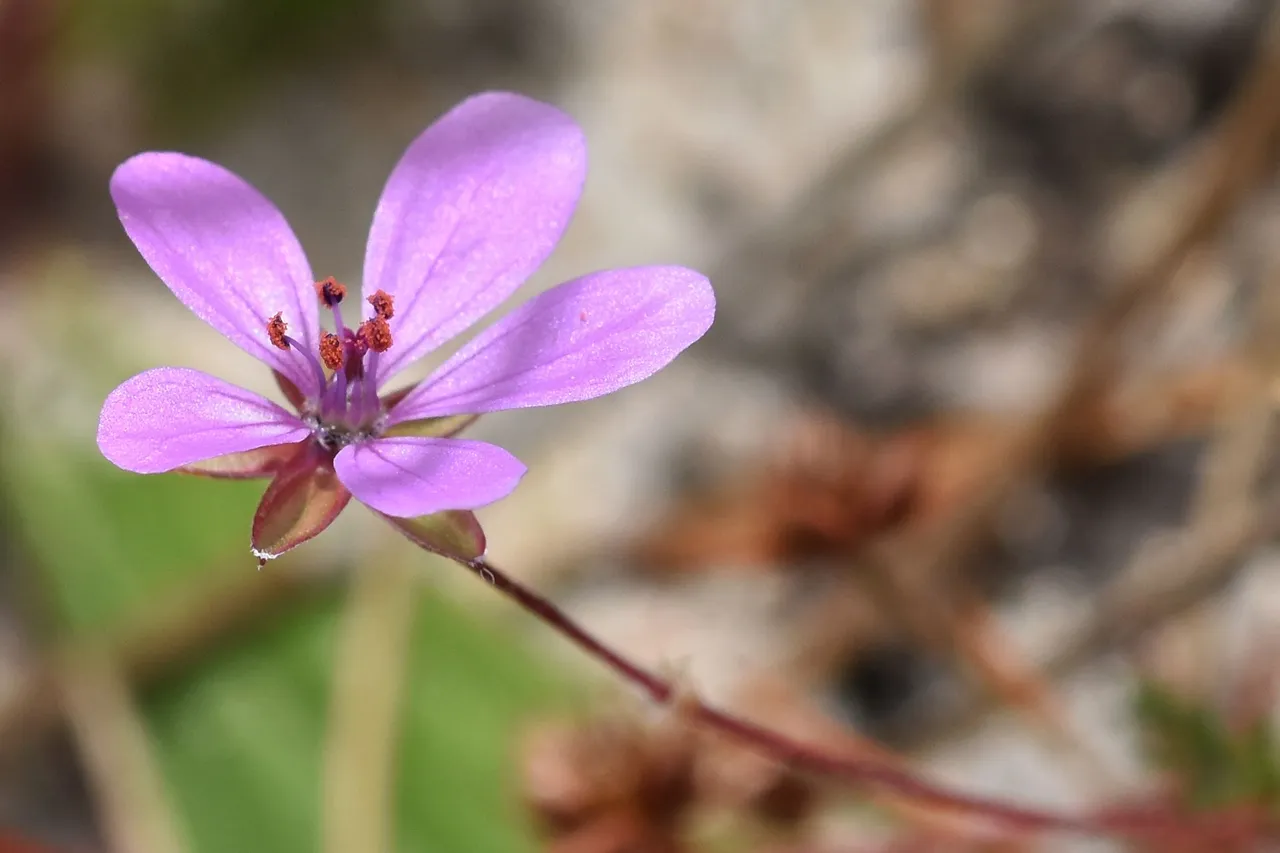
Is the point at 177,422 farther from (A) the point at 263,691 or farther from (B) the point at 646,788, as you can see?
(A) the point at 263,691

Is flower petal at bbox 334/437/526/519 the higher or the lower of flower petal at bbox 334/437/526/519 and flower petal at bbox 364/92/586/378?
the lower

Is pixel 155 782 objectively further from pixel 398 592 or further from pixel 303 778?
pixel 398 592

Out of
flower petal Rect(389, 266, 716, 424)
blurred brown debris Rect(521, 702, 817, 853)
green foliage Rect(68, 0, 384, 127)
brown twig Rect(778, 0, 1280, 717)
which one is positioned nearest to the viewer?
flower petal Rect(389, 266, 716, 424)

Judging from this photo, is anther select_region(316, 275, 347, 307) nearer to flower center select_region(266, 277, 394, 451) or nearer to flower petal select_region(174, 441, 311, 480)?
flower center select_region(266, 277, 394, 451)

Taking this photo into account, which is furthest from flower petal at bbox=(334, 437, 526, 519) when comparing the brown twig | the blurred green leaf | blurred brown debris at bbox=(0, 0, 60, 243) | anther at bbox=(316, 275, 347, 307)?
blurred brown debris at bbox=(0, 0, 60, 243)

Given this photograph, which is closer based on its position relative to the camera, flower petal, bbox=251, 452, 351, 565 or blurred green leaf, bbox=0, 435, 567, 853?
flower petal, bbox=251, 452, 351, 565

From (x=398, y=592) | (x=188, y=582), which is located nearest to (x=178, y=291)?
(x=398, y=592)

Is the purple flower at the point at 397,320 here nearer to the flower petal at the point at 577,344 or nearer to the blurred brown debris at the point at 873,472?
the flower petal at the point at 577,344
